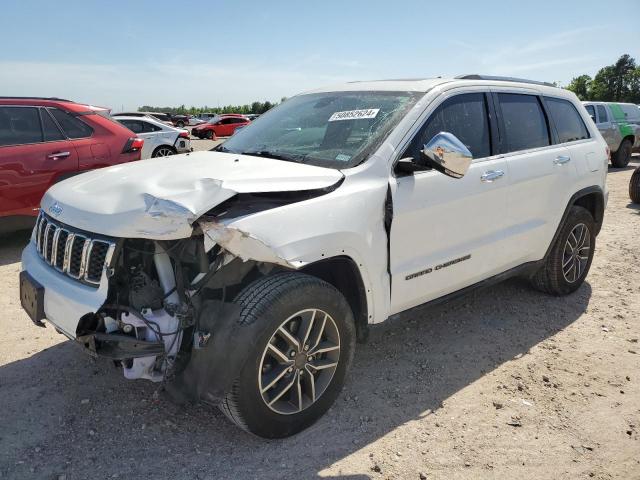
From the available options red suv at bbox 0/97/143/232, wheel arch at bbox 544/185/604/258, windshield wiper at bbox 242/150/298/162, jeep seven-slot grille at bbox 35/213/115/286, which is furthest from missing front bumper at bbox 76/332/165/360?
red suv at bbox 0/97/143/232

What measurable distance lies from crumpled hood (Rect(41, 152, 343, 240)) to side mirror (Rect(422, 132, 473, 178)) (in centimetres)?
51

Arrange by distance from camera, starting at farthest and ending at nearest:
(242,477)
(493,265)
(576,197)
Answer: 1. (576,197)
2. (493,265)
3. (242,477)

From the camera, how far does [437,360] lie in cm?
370

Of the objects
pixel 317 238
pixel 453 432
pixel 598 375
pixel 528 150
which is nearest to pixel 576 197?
pixel 528 150

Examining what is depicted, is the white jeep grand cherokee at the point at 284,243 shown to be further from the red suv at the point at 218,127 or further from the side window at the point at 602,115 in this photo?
the red suv at the point at 218,127

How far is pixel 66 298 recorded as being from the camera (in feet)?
8.79

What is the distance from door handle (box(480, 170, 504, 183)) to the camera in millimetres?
3584

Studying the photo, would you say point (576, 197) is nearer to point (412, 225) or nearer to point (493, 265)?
point (493, 265)

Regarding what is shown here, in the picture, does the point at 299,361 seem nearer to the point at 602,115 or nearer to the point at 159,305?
the point at 159,305

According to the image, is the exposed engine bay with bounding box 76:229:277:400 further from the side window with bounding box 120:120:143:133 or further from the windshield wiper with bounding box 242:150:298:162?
the side window with bounding box 120:120:143:133

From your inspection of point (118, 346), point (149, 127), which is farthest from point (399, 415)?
point (149, 127)

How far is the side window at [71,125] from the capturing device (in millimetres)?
6348

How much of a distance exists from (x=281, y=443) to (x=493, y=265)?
1.98 meters

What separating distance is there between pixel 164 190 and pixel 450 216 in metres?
1.74
